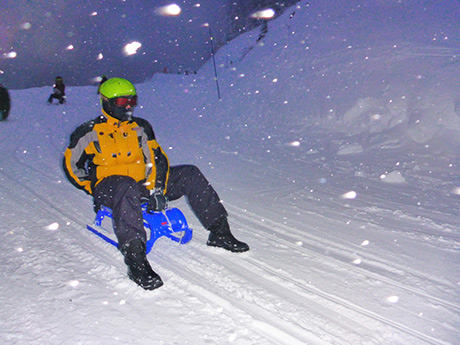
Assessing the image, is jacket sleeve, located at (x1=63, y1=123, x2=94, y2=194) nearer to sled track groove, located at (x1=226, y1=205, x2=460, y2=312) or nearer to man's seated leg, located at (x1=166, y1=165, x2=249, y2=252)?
man's seated leg, located at (x1=166, y1=165, x2=249, y2=252)

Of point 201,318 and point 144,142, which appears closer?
point 201,318

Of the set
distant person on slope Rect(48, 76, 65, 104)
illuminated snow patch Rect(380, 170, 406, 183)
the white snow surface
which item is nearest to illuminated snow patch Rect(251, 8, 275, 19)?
distant person on slope Rect(48, 76, 65, 104)

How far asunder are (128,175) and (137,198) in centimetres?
50

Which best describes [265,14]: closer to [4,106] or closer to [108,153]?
[4,106]

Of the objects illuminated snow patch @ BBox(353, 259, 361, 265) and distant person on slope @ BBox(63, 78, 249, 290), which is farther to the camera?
illuminated snow patch @ BBox(353, 259, 361, 265)

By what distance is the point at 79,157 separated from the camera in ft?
10.4

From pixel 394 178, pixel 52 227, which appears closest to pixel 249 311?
pixel 52 227

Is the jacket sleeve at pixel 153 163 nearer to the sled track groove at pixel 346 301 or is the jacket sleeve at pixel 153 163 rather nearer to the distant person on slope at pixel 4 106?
the sled track groove at pixel 346 301

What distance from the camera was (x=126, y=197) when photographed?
2830 mm

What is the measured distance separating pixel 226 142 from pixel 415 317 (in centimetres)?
675

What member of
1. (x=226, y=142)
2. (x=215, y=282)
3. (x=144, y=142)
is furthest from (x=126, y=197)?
(x=226, y=142)

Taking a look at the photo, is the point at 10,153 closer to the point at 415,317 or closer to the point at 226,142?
the point at 226,142

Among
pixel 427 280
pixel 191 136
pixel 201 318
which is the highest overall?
pixel 191 136

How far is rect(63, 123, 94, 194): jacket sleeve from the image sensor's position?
3.11 metres
